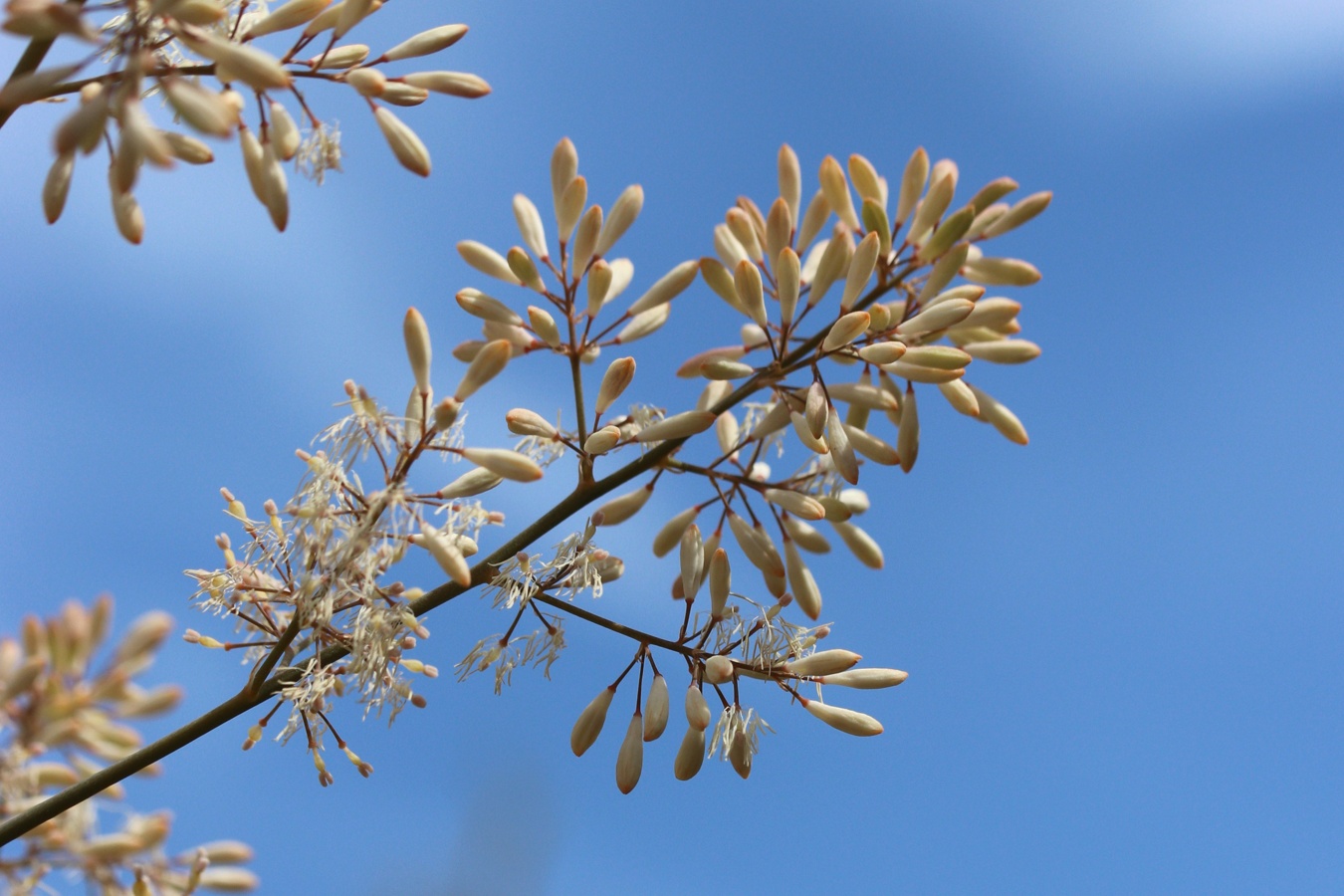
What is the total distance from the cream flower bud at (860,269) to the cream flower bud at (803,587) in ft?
1.83

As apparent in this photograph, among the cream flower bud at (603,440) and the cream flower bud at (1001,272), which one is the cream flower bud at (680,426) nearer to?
the cream flower bud at (603,440)

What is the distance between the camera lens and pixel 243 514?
6.98 feet

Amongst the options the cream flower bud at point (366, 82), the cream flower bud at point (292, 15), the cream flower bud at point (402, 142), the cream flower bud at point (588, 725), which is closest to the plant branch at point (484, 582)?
the cream flower bud at point (588, 725)

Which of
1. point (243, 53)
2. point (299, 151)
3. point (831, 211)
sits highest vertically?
point (831, 211)

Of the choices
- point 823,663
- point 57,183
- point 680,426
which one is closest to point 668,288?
point 680,426

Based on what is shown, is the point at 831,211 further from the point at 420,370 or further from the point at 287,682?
the point at 287,682

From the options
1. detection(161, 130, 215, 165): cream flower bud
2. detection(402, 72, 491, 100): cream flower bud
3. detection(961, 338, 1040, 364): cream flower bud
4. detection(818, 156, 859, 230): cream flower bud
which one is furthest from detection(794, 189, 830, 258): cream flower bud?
detection(161, 130, 215, 165): cream flower bud

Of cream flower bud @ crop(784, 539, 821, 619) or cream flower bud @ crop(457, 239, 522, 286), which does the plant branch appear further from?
cream flower bud @ crop(457, 239, 522, 286)

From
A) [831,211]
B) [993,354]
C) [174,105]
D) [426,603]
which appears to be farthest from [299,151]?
[993,354]

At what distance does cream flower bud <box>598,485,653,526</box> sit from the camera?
2.14 m

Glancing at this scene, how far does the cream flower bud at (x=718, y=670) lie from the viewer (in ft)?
6.93

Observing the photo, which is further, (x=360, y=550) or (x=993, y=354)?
(x=993, y=354)

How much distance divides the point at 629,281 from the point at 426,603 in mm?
802

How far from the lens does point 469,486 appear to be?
195cm
